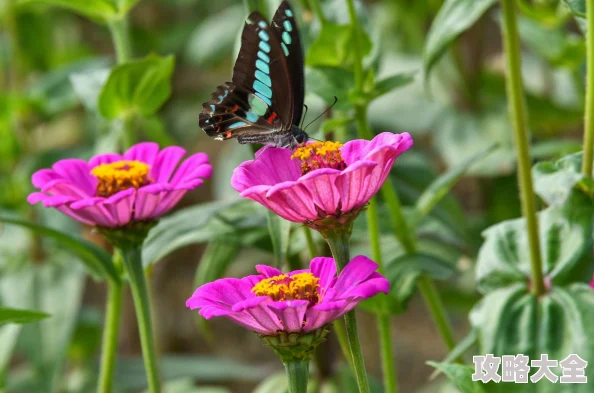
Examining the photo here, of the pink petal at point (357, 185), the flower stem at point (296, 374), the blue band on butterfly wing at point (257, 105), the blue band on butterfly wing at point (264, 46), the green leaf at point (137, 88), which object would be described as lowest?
the flower stem at point (296, 374)

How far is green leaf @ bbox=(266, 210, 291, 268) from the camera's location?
1.81 feet

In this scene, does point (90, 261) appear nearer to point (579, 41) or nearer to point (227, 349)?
point (579, 41)

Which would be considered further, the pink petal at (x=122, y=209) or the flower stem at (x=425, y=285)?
the flower stem at (x=425, y=285)

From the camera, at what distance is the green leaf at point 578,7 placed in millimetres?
553

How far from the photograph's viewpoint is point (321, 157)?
0.48 metres

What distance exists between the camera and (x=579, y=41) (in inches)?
34.0

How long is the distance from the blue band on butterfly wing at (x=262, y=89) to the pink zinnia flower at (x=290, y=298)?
13 centimetres

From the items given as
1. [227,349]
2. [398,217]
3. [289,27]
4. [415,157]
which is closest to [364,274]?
[289,27]

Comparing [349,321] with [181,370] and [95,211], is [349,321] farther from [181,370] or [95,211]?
[181,370]

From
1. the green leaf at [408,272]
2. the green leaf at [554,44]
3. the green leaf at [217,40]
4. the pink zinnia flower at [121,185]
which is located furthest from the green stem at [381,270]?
the green leaf at [217,40]

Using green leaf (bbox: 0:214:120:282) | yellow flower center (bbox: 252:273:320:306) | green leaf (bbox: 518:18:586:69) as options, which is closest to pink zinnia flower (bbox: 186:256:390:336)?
yellow flower center (bbox: 252:273:320:306)

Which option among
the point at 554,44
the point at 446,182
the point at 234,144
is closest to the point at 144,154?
the point at 446,182

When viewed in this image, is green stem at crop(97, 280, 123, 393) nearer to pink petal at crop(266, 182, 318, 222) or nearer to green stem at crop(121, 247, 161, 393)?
green stem at crop(121, 247, 161, 393)

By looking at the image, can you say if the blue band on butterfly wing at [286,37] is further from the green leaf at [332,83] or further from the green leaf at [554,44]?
the green leaf at [554,44]
